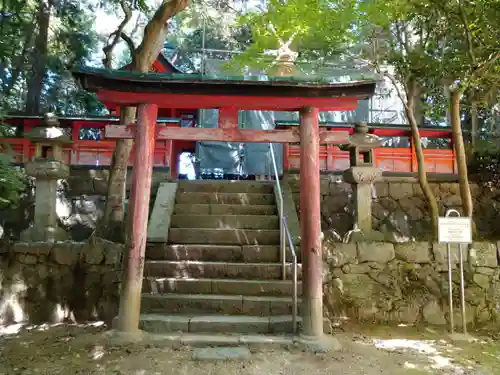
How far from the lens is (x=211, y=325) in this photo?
17.5ft

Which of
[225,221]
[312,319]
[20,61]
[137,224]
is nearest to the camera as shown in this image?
[312,319]

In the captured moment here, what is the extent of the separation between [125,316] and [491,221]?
859 cm

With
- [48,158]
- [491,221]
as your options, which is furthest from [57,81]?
[491,221]

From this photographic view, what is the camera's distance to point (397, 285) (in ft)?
21.5

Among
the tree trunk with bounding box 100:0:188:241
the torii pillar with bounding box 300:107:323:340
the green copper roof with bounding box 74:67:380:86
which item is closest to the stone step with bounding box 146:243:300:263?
the tree trunk with bounding box 100:0:188:241

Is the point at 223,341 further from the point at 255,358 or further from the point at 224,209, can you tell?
the point at 224,209

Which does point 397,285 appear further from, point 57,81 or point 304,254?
point 57,81

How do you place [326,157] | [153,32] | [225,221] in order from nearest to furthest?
[225,221], [153,32], [326,157]

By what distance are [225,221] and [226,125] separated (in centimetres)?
239

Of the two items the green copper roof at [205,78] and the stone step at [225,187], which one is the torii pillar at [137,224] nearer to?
the green copper roof at [205,78]

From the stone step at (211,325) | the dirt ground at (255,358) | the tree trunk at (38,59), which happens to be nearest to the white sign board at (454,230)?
the dirt ground at (255,358)

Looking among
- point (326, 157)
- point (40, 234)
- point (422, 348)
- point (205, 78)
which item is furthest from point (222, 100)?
point (326, 157)

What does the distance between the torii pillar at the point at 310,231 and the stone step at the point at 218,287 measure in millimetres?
874

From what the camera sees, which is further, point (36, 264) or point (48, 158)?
point (48, 158)
